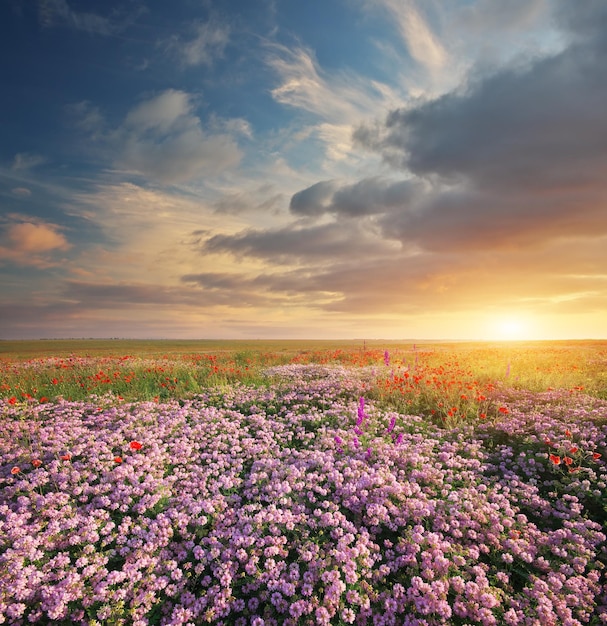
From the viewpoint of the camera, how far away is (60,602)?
414 cm

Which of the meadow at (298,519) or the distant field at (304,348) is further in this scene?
the distant field at (304,348)

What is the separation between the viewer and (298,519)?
5.29m

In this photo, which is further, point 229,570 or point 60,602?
point 229,570

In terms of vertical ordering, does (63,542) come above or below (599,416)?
below

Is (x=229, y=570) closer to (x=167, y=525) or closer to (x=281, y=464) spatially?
(x=167, y=525)

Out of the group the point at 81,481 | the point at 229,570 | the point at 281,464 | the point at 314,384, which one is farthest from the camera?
the point at 314,384

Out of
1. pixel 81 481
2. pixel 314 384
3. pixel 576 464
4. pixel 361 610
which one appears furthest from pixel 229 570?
pixel 314 384

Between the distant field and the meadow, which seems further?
the distant field

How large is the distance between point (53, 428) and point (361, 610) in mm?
6586

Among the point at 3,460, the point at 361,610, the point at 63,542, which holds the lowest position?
the point at 361,610

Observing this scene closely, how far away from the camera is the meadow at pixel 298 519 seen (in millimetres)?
4371

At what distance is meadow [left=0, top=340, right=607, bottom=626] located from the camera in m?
4.37

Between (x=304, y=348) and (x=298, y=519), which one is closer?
(x=298, y=519)

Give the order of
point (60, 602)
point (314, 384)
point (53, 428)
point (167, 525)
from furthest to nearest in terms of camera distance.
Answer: point (314, 384), point (53, 428), point (167, 525), point (60, 602)
